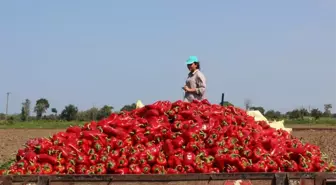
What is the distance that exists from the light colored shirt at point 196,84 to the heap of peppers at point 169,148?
1694 mm

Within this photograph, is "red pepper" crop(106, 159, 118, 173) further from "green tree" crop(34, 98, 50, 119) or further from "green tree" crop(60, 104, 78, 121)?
"green tree" crop(34, 98, 50, 119)

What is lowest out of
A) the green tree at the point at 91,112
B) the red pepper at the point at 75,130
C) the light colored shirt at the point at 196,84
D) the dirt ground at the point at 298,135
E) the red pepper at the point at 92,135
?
the dirt ground at the point at 298,135

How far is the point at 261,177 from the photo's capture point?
5.59 meters

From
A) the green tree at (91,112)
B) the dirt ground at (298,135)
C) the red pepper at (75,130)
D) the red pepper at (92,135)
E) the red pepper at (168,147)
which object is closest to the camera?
the red pepper at (168,147)

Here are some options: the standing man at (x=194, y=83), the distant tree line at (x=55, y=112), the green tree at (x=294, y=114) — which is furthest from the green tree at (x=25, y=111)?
the standing man at (x=194, y=83)

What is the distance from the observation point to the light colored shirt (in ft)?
29.3

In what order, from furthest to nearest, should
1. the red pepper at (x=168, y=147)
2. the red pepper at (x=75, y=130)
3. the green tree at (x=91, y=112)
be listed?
the green tree at (x=91, y=112) → the red pepper at (x=75, y=130) → the red pepper at (x=168, y=147)

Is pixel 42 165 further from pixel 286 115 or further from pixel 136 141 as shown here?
pixel 286 115

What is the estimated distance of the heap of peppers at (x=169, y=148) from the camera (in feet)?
20.3

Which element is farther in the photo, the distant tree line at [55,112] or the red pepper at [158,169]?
the distant tree line at [55,112]

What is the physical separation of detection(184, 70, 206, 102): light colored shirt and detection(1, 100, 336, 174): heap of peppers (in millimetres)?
1694

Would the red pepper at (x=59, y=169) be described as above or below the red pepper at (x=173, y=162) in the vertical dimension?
below

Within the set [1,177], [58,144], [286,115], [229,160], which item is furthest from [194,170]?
[286,115]

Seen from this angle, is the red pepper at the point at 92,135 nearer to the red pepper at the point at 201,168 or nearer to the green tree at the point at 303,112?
the red pepper at the point at 201,168
